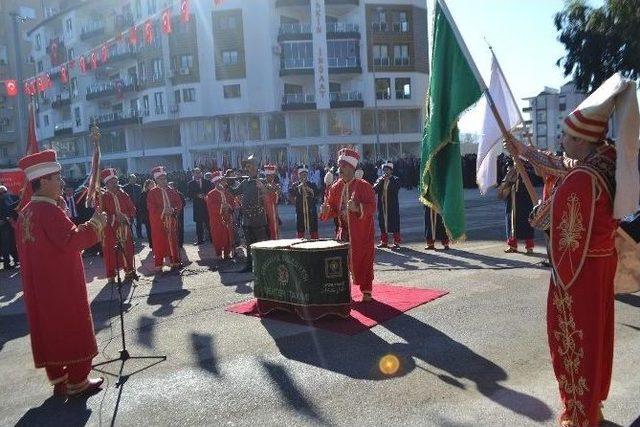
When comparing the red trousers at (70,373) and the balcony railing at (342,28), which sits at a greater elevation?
the balcony railing at (342,28)

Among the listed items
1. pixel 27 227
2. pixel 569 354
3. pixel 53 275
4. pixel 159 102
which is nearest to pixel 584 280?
pixel 569 354

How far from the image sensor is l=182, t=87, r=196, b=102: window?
150 feet

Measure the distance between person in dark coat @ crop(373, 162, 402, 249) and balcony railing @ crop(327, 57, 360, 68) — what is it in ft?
109

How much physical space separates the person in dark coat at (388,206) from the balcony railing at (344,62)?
3308 centimetres

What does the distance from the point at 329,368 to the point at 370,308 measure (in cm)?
216

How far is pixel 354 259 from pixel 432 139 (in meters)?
2.90

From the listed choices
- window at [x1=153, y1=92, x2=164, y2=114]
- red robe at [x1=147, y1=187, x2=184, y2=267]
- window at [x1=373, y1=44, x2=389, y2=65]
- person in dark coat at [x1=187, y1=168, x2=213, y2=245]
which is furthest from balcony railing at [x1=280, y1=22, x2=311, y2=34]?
red robe at [x1=147, y1=187, x2=184, y2=267]

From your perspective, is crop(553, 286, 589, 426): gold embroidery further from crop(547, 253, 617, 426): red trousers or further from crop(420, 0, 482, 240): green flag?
crop(420, 0, 482, 240): green flag

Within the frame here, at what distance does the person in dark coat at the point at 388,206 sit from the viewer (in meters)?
13.5

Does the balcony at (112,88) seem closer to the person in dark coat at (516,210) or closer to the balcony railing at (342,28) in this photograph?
the balcony railing at (342,28)

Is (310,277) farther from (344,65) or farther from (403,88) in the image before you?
(403,88)

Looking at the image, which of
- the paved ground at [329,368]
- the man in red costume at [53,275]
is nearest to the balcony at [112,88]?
the paved ground at [329,368]

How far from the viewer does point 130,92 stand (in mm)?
50844

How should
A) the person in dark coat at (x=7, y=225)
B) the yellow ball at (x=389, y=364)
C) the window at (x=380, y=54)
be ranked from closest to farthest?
the yellow ball at (x=389, y=364) < the person in dark coat at (x=7, y=225) < the window at (x=380, y=54)
